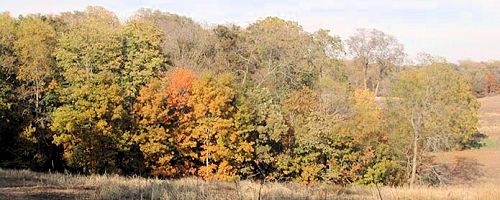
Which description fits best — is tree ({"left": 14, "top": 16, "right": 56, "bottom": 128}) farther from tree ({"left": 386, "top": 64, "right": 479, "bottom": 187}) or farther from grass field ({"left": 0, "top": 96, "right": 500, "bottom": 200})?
tree ({"left": 386, "top": 64, "right": 479, "bottom": 187})

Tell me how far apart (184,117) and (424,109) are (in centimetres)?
2045

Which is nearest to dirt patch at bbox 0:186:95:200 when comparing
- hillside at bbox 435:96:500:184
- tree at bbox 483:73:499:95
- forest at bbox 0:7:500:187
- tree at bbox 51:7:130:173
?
forest at bbox 0:7:500:187

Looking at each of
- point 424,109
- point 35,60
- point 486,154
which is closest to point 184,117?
point 35,60

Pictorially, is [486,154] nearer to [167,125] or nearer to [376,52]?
[376,52]

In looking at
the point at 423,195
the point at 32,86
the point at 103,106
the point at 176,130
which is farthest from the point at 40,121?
the point at 423,195

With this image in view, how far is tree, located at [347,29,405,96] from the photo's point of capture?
3135 inches

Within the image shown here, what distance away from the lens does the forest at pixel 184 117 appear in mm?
40125

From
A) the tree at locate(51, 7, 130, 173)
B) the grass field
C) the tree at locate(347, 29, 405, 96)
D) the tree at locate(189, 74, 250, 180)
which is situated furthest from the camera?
the tree at locate(347, 29, 405, 96)

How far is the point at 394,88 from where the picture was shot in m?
47.7

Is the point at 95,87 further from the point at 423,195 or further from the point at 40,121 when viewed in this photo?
the point at 423,195

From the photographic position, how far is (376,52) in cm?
8081

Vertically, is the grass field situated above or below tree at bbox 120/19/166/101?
below

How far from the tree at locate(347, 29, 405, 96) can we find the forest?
29.2 metres

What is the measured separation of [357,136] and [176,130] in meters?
15.5
